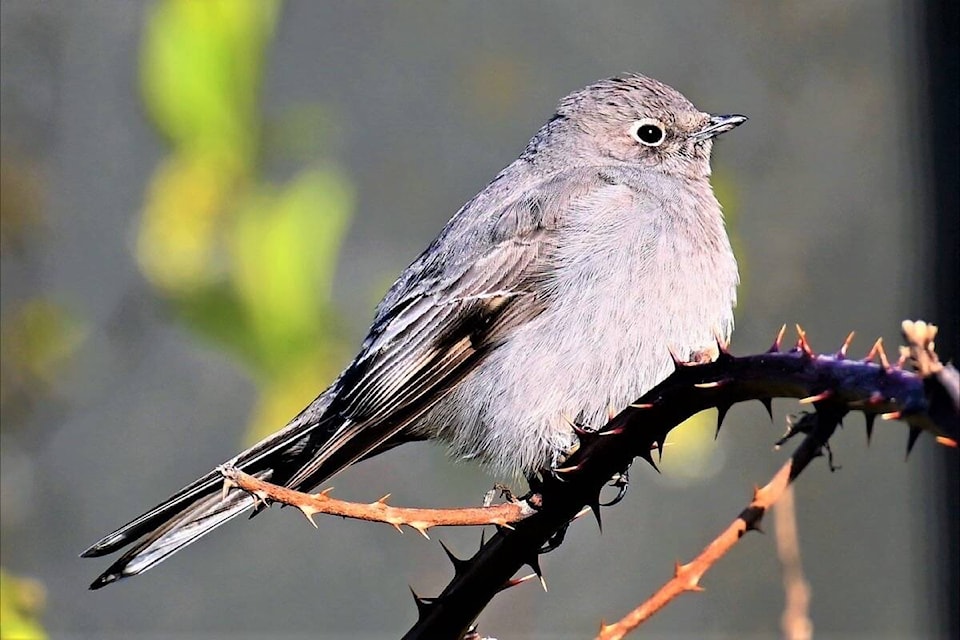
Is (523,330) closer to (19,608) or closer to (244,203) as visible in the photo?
(244,203)

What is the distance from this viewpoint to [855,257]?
19.1 feet

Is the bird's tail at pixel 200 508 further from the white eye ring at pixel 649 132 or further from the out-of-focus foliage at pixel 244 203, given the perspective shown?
the white eye ring at pixel 649 132

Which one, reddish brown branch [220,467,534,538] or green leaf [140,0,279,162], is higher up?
green leaf [140,0,279,162]

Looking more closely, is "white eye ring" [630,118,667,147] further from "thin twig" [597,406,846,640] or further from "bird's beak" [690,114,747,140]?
"thin twig" [597,406,846,640]

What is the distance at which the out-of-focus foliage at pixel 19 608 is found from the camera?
1.66 metres

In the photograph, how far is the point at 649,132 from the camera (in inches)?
144

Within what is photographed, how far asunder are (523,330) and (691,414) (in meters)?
1.59

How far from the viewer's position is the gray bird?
2891 mm

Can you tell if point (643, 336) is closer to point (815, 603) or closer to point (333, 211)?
point (333, 211)

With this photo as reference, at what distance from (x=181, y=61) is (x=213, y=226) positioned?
0.41 meters

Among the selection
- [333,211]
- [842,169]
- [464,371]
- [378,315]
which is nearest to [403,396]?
[464,371]

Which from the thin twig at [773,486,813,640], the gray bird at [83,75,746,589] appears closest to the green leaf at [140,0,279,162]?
the gray bird at [83,75,746,589]

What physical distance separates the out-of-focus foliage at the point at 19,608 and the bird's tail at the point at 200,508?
0.40m

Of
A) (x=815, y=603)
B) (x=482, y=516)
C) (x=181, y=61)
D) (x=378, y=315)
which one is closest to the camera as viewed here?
(x=482, y=516)
